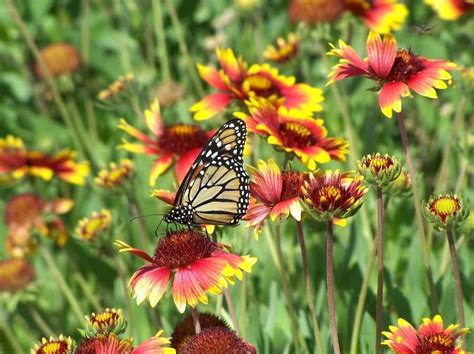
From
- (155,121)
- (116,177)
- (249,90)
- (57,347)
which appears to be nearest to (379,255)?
(57,347)

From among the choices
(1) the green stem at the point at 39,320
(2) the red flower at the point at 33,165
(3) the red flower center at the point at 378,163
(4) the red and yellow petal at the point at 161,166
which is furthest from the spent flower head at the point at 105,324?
(2) the red flower at the point at 33,165

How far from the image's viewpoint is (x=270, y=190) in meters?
1.46

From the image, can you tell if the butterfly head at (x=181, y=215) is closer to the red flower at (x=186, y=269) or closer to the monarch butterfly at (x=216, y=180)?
the monarch butterfly at (x=216, y=180)

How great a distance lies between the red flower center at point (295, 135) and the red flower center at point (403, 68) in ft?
0.79

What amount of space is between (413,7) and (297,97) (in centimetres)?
200

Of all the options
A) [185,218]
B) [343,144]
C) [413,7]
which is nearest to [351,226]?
[343,144]

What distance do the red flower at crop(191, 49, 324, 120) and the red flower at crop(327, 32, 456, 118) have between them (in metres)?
0.38

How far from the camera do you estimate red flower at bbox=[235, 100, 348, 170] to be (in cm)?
165

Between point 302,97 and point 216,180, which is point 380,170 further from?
point 302,97

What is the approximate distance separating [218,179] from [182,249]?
0.32 meters

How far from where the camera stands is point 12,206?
2.50 m

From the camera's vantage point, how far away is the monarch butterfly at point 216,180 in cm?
159

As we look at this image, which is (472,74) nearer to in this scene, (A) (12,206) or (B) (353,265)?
(B) (353,265)

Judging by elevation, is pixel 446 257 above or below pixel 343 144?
below
